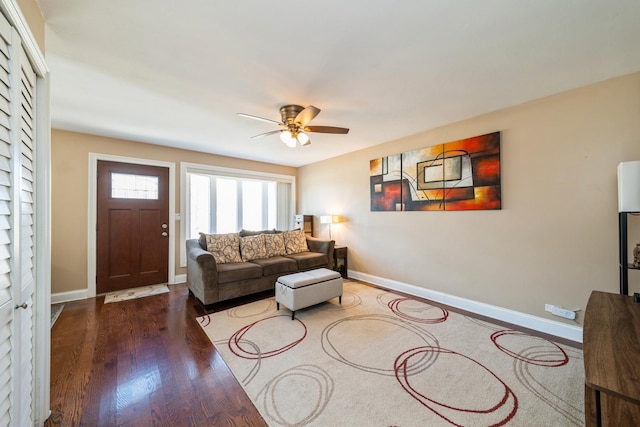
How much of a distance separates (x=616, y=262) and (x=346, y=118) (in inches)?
116

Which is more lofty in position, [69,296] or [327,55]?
[327,55]

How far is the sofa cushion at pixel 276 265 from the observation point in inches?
145

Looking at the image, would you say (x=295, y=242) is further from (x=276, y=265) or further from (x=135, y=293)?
(x=135, y=293)

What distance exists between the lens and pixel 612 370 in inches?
36.6

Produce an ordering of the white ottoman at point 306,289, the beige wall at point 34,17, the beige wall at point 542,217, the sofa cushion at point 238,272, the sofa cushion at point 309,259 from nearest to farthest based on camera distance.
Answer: the beige wall at point 34,17 < the beige wall at point 542,217 < the white ottoman at point 306,289 < the sofa cushion at point 238,272 < the sofa cushion at point 309,259

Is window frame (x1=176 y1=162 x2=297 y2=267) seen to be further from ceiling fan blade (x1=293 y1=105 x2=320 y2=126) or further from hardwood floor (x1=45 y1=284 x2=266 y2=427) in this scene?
ceiling fan blade (x1=293 y1=105 x2=320 y2=126)

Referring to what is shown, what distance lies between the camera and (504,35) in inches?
65.1

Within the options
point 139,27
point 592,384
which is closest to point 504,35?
point 592,384

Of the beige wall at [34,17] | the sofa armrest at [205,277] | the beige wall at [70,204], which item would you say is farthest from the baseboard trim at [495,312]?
the beige wall at [70,204]

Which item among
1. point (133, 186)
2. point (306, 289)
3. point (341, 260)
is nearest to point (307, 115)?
point (306, 289)

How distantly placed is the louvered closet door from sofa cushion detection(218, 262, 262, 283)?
198 centimetres

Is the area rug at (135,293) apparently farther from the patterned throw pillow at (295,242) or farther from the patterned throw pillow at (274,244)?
the patterned throw pillow at (295,242)

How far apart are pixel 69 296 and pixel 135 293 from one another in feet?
2.53

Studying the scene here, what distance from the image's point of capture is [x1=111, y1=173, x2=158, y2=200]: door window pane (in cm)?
382
